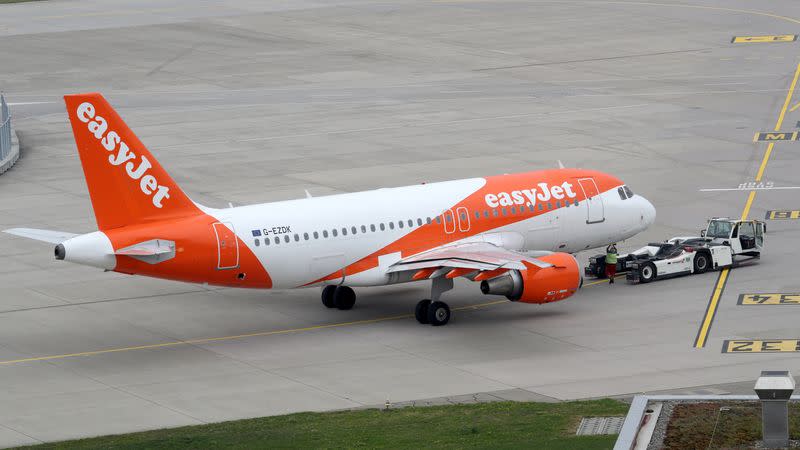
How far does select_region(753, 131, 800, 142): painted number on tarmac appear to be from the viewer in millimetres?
78125

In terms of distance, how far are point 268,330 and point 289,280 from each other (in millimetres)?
1907

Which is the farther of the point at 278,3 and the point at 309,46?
the point at 278,3

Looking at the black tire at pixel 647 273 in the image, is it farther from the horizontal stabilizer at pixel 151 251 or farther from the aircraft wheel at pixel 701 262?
the horizontal stabilizer at pixel 151 251

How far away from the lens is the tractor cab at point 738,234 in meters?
56.1

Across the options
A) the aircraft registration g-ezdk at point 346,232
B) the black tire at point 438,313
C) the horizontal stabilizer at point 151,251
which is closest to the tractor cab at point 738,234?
the aircraft registration g-ezdk at point 346,232

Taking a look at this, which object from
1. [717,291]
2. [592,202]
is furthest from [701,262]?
[592,202]

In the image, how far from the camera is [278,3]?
129m

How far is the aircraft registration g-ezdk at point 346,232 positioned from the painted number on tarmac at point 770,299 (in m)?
5.66

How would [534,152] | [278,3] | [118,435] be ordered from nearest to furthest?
[118,435] < [534,152] < [278,3]

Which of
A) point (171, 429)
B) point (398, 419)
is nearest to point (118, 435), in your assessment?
point (171, 429)

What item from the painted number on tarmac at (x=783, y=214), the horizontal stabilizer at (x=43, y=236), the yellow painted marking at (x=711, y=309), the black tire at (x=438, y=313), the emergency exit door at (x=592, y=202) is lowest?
the yellow painted marking at (x=711, y=309)

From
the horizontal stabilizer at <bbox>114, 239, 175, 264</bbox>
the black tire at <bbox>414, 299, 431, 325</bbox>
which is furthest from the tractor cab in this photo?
the horizontal stabilizer at <bbox>114, 239, 175, 264</bbox>

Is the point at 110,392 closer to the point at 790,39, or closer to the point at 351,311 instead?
the point at 351,311

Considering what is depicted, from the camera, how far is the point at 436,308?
4888cm
